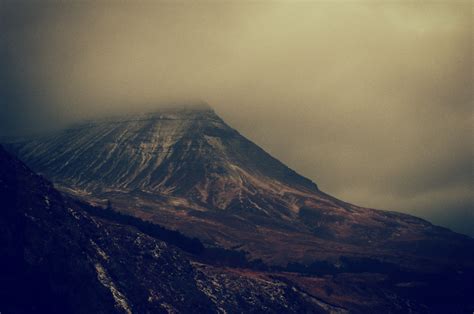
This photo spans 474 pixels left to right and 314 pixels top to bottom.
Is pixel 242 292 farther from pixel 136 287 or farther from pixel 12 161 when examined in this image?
pixel 12 161

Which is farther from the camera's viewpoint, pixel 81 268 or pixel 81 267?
pixel 81 267

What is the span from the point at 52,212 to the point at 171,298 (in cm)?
4090

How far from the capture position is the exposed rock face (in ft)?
488

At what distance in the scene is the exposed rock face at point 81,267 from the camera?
148875mm

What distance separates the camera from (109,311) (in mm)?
150375

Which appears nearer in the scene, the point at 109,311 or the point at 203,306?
the point at 109,311

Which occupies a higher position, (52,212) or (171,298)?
(52,212)

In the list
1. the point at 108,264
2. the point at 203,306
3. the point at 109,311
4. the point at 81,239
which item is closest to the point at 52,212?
the point at 81,239

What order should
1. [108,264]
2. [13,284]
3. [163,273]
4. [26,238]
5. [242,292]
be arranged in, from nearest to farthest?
1. [13,284]
2. [26,238]
3. [108,264]
4. [163,273]
5. [242,292]

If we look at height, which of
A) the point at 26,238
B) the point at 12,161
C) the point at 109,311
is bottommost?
the point at 109,311

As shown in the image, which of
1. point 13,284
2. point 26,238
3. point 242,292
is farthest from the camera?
point 242,292

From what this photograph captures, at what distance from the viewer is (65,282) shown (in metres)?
153

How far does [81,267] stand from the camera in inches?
6250

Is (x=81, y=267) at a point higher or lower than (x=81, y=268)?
higher
